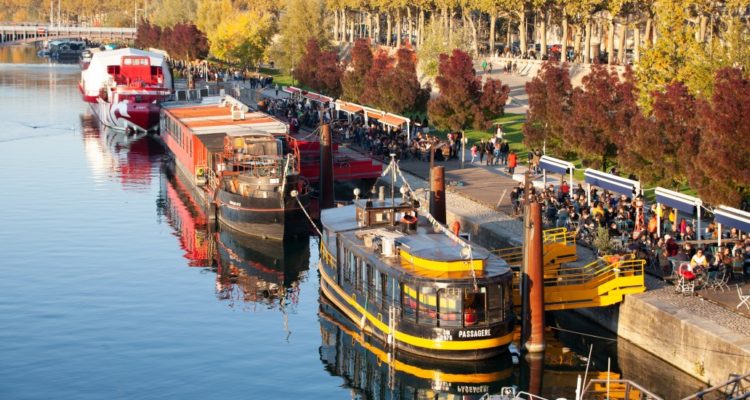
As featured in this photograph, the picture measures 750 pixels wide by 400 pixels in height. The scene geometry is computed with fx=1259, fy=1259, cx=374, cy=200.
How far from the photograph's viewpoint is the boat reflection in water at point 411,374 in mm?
38500

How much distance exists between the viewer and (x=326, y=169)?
65.1 meters

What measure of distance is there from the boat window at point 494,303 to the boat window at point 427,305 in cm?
164

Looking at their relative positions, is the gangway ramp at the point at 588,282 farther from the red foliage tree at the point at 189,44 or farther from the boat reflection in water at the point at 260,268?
the red foliage tree at the point at 189,44

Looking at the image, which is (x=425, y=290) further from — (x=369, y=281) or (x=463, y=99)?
(x=463, y=99)

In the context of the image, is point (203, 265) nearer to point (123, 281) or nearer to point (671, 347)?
point (123, 281)

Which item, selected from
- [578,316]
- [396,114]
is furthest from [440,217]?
[396,114]

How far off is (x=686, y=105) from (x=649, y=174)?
332 cm

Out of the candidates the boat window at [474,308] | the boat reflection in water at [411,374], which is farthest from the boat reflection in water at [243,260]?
the boat window at [474,308]

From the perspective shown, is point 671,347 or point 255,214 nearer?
point 671,347

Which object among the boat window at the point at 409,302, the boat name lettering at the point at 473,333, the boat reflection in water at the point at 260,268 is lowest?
the boat reflection in water at the point at 260,268

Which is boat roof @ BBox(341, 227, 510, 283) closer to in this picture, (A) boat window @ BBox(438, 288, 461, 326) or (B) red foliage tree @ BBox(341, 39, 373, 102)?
(A) boat window @ BBox(438, 288, 461, 326)

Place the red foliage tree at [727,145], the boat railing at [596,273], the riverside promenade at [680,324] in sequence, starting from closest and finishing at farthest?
the riverside promenade at [680,324]
the boat railing at [596,273]
the red foliage tree at [727,145]

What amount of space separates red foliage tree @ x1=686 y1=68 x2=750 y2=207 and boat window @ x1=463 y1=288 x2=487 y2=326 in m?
12.3

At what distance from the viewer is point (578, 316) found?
4481cm
